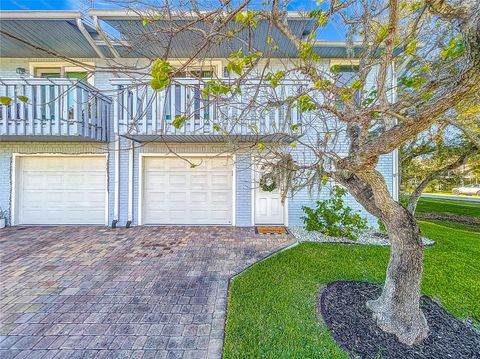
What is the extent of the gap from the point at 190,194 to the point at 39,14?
19.7 ft

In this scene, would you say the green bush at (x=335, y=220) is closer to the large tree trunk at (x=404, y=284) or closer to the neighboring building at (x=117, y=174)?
the neighboring building at (x=117, y=174)

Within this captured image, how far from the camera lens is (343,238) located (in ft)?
20.7

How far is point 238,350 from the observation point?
2.38 m

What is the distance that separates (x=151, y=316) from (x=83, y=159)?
20.7ft

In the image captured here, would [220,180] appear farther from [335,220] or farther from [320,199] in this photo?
[335,220]

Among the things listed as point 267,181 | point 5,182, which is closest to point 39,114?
point 5,182

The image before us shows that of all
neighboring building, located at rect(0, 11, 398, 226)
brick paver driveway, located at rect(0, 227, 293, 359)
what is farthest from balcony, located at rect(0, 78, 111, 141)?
brick paver driveway, located at rect(0, 227, 293, 359)

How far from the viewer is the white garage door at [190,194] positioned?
752 cm

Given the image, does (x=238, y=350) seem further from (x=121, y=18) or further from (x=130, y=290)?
(x=121, y=18)

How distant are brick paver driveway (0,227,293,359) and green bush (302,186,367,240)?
3.68 ft

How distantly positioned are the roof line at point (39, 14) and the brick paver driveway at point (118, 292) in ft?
18.5

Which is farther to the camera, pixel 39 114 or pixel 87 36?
pixel 87 36

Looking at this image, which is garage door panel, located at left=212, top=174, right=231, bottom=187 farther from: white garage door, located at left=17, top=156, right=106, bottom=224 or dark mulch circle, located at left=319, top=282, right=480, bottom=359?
dark mulch circle, located at left=319, top=282, right=480, bottom=359

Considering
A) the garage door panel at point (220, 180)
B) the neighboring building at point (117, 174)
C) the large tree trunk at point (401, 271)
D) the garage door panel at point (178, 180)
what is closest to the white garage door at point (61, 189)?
the neighboring building at point (117, 174)
